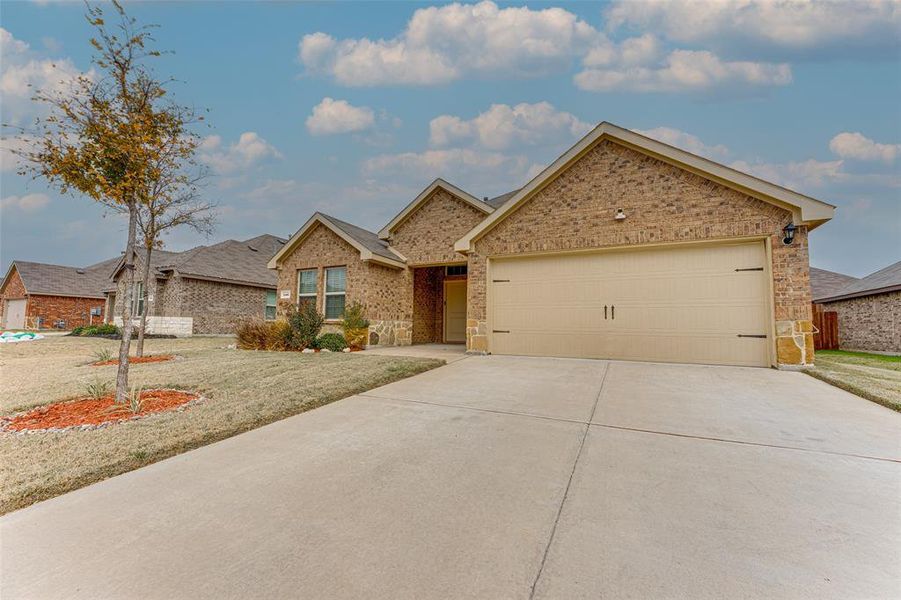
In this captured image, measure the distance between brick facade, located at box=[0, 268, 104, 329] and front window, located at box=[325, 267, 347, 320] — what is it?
25854 millimetres

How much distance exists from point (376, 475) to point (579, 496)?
1.47m

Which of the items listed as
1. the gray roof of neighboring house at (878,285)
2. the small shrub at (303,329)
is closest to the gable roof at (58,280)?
the small shrub at (303,329)

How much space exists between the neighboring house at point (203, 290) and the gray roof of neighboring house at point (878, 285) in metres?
25.5

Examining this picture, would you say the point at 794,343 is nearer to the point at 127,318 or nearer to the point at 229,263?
the point at 127,318

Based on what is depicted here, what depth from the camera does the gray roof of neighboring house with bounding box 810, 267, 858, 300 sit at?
17.5 m

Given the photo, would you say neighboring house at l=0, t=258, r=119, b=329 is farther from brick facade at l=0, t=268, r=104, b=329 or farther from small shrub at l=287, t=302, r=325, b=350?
small shrub at l=287, t=302, r=325, b=350

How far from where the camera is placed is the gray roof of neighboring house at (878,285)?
1122cm

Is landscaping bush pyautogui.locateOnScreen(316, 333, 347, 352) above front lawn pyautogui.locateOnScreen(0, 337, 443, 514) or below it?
above

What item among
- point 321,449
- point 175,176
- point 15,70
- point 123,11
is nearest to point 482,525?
point 321,449

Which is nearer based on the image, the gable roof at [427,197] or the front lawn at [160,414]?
the front lawn at [160,414]

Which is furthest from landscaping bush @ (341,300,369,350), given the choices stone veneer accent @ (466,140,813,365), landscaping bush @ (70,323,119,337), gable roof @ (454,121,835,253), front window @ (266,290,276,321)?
landscaping bush @ (70,323,119,337)

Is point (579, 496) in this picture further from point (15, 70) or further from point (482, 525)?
point (15, 70)

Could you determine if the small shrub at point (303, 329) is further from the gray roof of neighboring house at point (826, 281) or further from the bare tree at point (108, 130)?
the gray roof of neighboring house at point (826, 281)

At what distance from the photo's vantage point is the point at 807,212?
6.96 m
